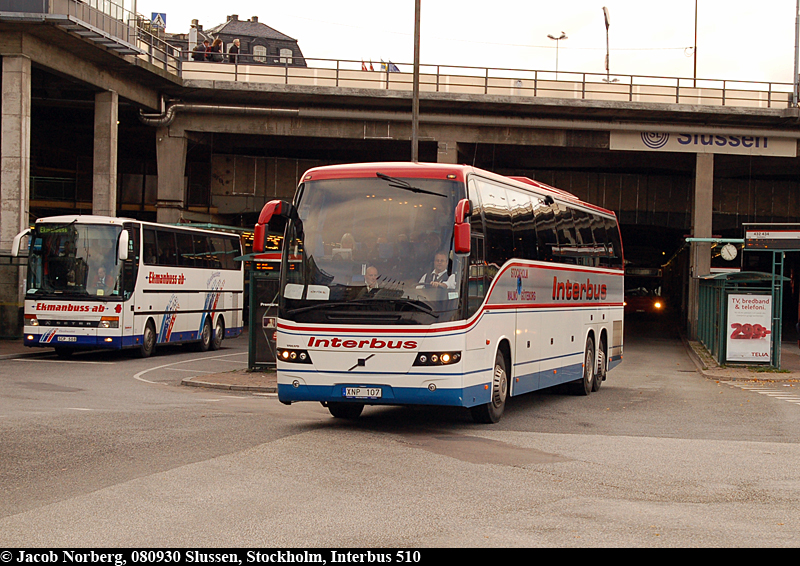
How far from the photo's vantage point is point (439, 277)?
1177 centimetres

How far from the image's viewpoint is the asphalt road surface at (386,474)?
6730mm

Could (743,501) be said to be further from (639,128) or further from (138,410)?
(639,128)

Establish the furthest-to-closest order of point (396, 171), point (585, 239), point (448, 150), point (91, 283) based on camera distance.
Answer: point (448, 150) → point (91, 283) → point (585, 239) → point (396, 171)

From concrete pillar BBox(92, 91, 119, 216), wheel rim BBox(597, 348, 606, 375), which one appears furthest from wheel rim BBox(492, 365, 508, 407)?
concrete pillar BBox(92, 91, 119, 216)

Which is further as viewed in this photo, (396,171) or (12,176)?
(12,176)

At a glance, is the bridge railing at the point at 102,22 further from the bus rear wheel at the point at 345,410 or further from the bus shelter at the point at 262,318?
the bus rear wheel at the point at 345,410

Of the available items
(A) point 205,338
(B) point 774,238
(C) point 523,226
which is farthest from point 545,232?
(A) point 205,338

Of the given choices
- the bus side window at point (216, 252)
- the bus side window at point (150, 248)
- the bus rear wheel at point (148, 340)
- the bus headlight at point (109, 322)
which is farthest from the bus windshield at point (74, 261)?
the bus side window at point (216, 252)

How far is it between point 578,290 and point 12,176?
65.6 ft

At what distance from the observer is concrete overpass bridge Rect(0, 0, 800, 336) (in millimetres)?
31219

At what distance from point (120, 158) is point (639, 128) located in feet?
94.2

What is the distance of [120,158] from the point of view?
2125 inches

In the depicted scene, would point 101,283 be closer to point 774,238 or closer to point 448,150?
point 774,238

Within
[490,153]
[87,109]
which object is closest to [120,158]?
[87,109]
